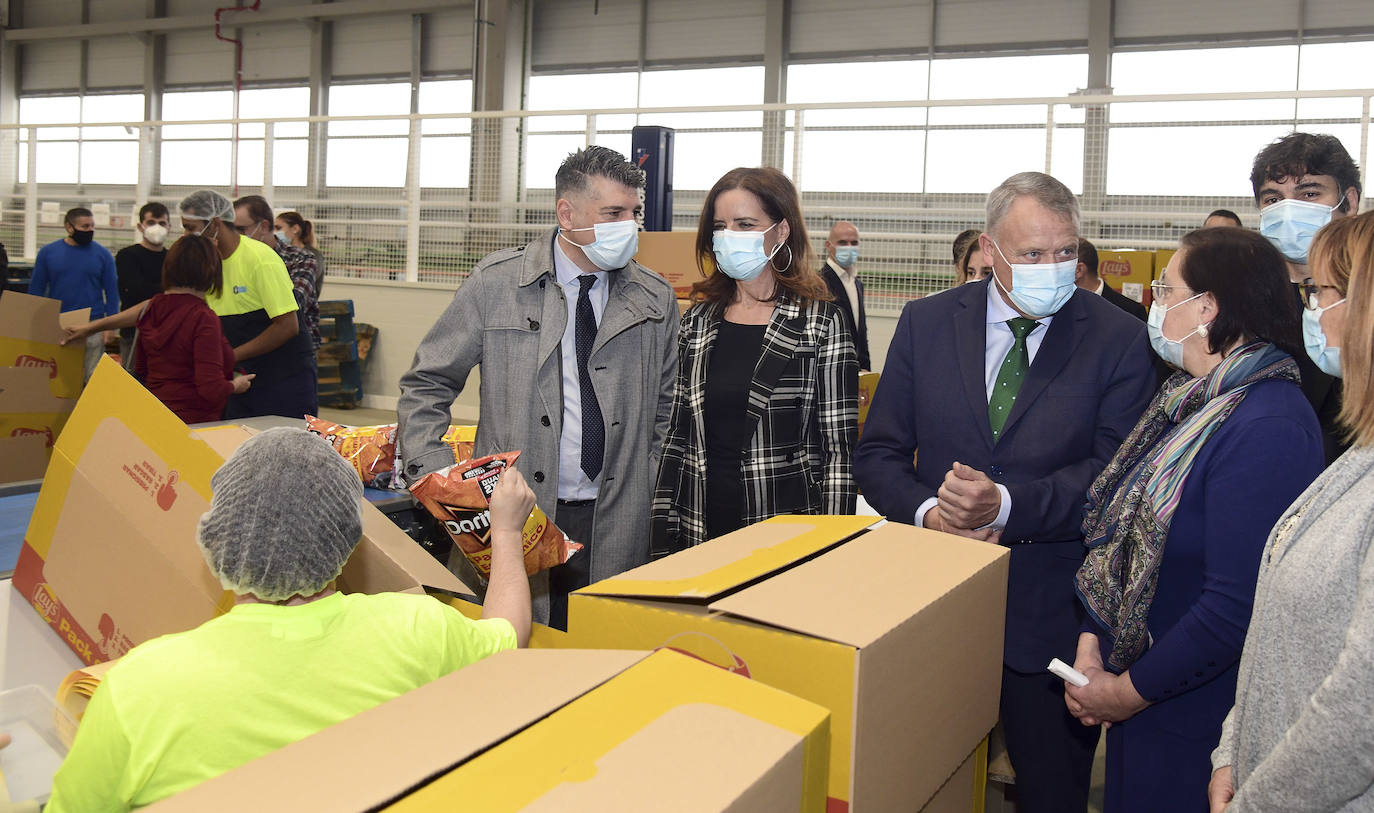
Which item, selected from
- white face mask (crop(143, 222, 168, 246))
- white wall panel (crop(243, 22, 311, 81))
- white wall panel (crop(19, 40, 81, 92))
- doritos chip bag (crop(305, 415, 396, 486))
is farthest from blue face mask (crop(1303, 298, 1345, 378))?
white wall panel (crop(19, 40, 81, 92))

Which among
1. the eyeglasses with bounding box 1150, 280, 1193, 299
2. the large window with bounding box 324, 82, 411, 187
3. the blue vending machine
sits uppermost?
the large window with bounding box 324, 82, 411, 187

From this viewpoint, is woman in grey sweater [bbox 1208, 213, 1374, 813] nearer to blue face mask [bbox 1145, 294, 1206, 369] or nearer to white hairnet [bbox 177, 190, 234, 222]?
blue face mask [bbox 1145, 294, 1206, 369]

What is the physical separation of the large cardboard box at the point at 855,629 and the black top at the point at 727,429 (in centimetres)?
69

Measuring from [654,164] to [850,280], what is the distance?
1627 mm

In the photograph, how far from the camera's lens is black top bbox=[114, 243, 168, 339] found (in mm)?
6531

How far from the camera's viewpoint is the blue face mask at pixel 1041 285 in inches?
75.6

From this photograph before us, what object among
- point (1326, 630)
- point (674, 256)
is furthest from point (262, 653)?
point (674, 256)

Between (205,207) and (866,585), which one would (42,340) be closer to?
(205,207)

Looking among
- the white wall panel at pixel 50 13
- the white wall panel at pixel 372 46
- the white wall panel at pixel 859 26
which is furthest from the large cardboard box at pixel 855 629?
the white wall panel at pixel 50 13

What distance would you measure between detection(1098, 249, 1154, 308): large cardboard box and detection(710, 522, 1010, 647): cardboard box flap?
4.34 meters

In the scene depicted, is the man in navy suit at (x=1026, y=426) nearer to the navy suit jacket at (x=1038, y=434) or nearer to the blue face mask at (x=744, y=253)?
the navy suit jacket at (x=1038, y=434)

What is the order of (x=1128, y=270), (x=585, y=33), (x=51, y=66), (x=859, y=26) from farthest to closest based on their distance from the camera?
1. (x=51, y=66)
2. (x=585, y=33)
3. (x=859, y=26)
4. (x=1128, y=270)

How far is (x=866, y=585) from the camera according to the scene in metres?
1.25

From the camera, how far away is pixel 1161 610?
1633mm
